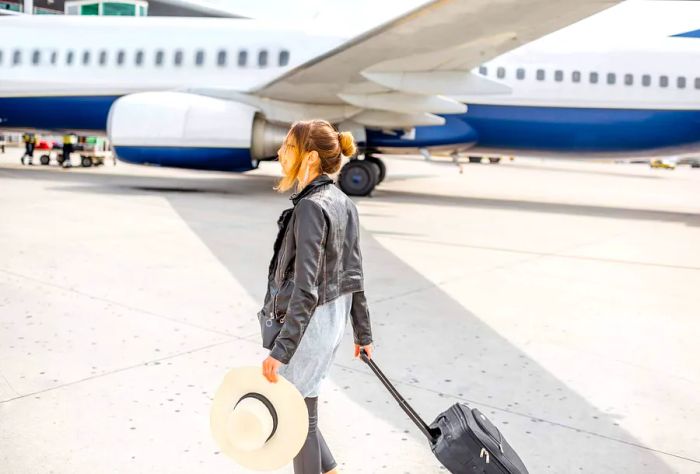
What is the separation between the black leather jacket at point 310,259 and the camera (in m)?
2.16

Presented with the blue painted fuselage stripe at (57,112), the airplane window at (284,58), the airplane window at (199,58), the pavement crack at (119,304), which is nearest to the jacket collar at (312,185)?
the pavement crack at (119,304)

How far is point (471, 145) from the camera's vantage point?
1401cm

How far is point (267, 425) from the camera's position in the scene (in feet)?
6.91

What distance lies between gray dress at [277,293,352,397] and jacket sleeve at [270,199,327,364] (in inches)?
5.0

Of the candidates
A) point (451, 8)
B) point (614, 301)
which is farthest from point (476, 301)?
point (451, 8)

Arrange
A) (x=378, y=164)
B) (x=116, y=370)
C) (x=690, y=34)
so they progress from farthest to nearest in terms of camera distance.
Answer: (x=378, y=164), (x=690, y=34), (x=116, y=370)

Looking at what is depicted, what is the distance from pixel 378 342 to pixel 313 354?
2059mm

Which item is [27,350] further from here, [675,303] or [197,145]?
[197,145]

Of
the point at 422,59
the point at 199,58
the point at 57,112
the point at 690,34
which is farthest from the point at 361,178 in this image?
the point at 690,34

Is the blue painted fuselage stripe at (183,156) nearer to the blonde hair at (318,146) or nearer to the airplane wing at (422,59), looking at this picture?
the airplane wing at (422,59)

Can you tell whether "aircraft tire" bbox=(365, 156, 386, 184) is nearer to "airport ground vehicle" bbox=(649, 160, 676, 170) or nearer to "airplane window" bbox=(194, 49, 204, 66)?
"airplane window" bbox=(194, 49, 204, 66)

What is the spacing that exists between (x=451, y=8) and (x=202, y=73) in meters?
6.33

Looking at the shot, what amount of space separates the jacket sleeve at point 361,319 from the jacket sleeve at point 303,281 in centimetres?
40

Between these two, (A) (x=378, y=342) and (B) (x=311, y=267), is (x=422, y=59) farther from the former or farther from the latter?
(B) (x=311, y=267)
